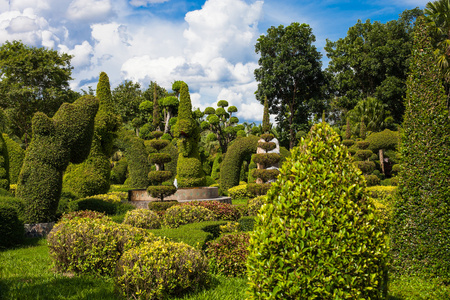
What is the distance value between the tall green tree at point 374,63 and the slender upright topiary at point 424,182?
94.0 ft

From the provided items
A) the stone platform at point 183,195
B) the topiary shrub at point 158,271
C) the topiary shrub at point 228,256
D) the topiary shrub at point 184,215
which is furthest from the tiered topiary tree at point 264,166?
the topiary shrub at point 158,271

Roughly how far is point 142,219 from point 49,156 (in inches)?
135

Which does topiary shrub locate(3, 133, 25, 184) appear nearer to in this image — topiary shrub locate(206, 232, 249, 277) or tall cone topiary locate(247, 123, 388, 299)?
topiary shrub locate(206, 232, 249, 277)

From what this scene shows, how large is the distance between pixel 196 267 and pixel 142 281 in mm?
829

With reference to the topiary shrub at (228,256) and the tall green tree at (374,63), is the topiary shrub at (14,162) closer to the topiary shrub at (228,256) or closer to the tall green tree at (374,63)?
the topiary shrub at (228,256)

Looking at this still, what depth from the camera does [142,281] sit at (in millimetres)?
4625

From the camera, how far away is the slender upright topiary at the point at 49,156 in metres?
9.73

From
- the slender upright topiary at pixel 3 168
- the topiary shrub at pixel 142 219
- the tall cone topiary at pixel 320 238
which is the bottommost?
the topiary shrub at pixel 142 219

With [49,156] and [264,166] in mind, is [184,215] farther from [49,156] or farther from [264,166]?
[264,166]

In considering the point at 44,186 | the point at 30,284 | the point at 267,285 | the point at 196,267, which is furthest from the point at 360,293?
the point at 44,186

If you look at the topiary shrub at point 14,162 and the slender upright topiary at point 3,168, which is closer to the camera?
the slender upright topiary at point 3,168

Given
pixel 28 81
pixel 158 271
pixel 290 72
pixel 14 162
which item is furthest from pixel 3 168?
pixel 290 72

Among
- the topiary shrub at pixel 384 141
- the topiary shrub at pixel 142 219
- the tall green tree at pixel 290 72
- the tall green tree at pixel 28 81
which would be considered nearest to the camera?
the topiary shrub at pixel 142 219

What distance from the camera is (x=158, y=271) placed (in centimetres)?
463
